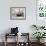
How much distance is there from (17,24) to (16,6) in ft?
2.88

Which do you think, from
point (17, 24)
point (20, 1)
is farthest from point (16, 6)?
point (17, 24)

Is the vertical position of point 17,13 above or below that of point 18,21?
above

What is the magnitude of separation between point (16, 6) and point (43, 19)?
1.47 m

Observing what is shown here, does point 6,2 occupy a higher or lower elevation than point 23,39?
higher

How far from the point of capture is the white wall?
736 cm

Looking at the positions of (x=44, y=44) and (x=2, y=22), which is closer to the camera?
(x=44, y=44)

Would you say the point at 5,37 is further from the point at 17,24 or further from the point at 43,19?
the point at 43,19

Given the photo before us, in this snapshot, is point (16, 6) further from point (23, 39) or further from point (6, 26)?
point (23, 39)

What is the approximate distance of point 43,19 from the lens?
7.46 m

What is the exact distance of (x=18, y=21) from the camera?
7438 millimetres

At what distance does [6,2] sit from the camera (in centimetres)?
735

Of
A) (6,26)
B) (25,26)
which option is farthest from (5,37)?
(25,26)

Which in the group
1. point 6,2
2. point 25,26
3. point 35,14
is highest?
point 6,2

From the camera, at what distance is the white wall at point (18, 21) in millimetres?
7363
